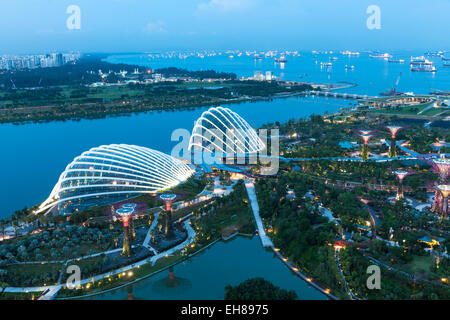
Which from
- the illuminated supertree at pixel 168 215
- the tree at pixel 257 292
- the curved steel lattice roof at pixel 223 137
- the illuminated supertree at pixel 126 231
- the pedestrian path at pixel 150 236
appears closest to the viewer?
the tree at pixel 257 292

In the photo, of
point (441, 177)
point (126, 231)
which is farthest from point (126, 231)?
point (441, 177)

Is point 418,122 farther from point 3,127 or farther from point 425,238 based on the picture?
point 3,127

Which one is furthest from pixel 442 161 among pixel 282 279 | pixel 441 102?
pixel 441 102

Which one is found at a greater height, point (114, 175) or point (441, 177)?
point (114, 175)

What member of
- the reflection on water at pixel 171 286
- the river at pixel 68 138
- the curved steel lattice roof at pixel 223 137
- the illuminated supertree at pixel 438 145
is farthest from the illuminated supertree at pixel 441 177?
the river at pixel 68 138

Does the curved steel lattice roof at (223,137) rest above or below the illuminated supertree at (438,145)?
above

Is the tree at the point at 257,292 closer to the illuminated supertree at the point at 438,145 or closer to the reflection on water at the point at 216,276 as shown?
the reflection on water at the point at 216,276

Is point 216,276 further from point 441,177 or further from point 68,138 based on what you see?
point 68,138
